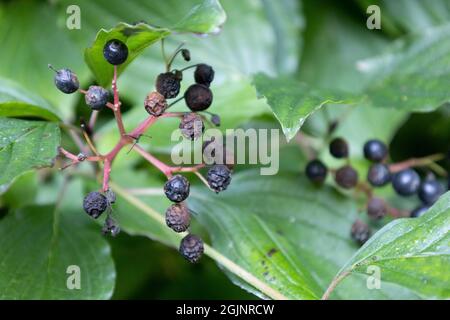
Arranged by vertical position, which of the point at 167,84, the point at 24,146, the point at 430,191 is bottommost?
the point at 430,191

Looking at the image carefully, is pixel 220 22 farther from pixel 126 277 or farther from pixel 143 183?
pixel 126 277

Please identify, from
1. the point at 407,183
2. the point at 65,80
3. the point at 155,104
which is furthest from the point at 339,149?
the point at 65,80

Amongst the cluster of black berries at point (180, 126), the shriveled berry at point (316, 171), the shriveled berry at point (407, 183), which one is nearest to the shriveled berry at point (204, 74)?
the cluster of black berries at point (180, 126)

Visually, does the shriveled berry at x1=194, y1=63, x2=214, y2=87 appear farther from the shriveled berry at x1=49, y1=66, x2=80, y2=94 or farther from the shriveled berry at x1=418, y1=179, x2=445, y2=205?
the shriveled berry at x1=418, y1=179, x2=445, y2=205

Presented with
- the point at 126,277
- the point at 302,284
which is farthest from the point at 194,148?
the point at 126,277

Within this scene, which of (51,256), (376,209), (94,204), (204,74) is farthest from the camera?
(376,209)

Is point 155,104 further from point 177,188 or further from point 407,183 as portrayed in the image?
point 407,183

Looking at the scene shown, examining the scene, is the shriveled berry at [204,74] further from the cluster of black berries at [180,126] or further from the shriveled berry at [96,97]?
the shriveled berry at [96,97]
